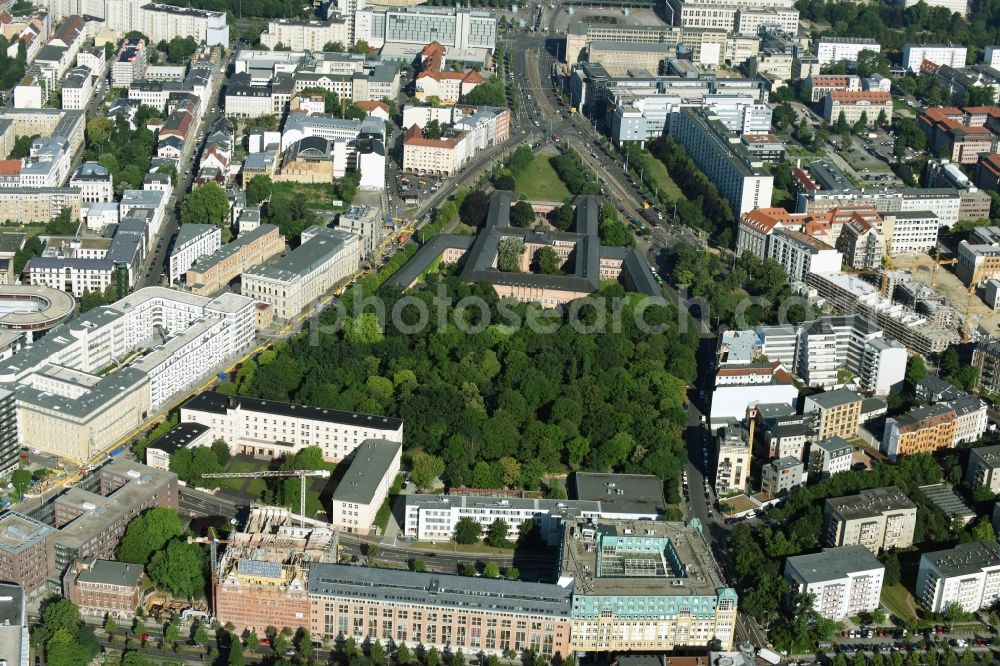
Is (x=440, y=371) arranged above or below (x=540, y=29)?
below

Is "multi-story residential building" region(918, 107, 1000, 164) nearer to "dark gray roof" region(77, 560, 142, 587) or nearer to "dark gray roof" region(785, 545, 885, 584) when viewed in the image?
"dark gray roof" region(785, 545, 885, 584)

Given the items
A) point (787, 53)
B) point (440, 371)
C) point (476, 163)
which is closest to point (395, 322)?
point (440, 371)

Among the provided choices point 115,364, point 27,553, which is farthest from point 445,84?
point 27,553

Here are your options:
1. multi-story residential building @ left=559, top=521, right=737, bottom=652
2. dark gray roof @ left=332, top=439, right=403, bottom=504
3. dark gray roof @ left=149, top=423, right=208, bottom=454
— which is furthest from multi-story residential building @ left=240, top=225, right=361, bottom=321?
multi-story residential building @ left=559, top=521, right=737, bottom=652

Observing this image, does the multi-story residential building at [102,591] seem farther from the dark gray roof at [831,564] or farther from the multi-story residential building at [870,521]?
the multi-story residential building at [870,521]

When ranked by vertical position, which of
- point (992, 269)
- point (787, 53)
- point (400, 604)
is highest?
point (787, 53)

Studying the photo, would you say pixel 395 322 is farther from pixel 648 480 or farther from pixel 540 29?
pixel 540 29
